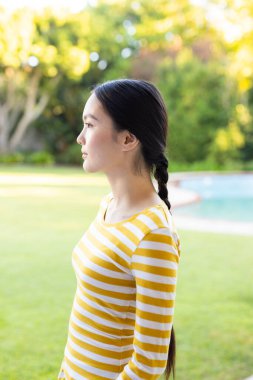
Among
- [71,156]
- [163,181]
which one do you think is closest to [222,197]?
[71,156]

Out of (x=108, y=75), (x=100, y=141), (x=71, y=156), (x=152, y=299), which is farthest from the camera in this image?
(x=108, y=75)

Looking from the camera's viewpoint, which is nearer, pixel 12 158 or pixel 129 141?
pixel 129 141

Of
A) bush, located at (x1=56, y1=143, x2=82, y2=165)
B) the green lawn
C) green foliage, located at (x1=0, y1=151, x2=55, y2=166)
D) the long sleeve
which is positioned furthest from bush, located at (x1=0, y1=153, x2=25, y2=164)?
the long sleeve

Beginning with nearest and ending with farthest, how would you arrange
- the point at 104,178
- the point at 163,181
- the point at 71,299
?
the point at 163,181 → the point at 71,299 → the point at 104,178

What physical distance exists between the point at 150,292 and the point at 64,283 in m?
3.47

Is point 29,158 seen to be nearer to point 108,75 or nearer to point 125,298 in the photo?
point 108,75

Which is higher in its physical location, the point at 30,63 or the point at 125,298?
the point at 125,298

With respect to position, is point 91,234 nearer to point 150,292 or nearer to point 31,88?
point 150,292

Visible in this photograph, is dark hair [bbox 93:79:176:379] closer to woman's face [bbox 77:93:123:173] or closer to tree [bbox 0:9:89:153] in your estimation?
woman's face [bbox 77:93:123:173]

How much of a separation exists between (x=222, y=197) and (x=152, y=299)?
12.8 m

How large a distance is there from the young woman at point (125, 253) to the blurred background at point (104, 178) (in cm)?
139

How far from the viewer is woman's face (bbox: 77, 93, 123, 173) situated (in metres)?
1.20

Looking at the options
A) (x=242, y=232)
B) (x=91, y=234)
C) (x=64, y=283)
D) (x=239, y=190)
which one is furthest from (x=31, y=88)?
(x=91, y=234)

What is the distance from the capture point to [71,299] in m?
4.07
